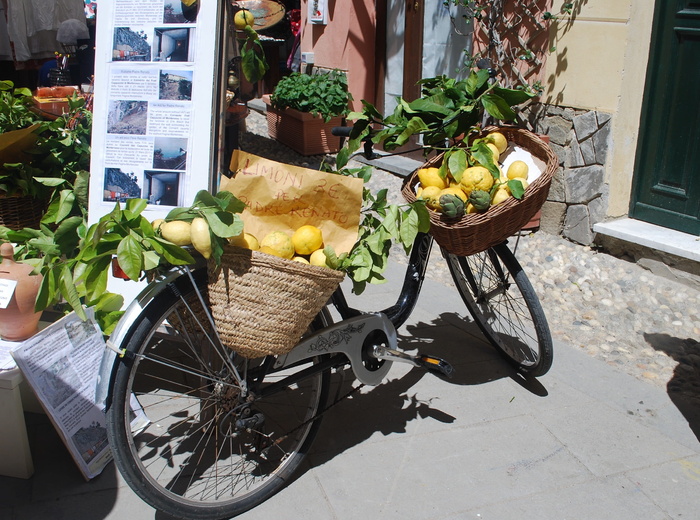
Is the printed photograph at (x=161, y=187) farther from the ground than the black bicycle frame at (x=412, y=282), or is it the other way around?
the printed photograph at (x=161, y=187)

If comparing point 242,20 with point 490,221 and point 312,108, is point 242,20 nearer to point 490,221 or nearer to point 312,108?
point 490,221

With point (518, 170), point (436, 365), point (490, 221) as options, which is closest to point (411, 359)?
point (436, 365)

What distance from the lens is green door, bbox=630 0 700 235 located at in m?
4.77

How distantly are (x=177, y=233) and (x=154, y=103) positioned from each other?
100 cm

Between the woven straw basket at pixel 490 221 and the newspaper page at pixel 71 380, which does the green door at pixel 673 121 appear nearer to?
the woven straw basket at pixel 490 221

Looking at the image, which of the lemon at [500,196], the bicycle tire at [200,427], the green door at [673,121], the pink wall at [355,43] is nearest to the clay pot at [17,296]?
the bicycle tire at [200,427]

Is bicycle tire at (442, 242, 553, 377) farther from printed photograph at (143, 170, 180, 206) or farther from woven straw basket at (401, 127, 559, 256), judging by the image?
printed photograph at (143, 170, 180, 206)

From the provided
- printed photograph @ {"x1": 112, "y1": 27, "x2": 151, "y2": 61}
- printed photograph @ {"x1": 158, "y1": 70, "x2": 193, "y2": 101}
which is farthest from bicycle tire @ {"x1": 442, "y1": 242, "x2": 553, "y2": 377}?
printed photograph @ {"x1": 112, "y1": 27, "x2": 151, "y2": 61}

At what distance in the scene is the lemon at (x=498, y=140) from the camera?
9.88 feet

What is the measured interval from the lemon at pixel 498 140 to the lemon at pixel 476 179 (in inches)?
11.7

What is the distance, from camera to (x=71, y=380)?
269cm

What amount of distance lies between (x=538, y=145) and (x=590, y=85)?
2.52 metres

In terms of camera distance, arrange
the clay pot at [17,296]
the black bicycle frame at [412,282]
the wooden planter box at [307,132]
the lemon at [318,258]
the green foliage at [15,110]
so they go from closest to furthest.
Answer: the lemon at [318,258]
the clay pot at [17,296]
the black bicycle frame at [412,282]
the green foliage at [15,110]
the wooden planter box at [307,132]

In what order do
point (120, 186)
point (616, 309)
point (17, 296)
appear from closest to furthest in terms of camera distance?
1. point (17, 296)
2. point (120, 186)
3. point (616, 309)
